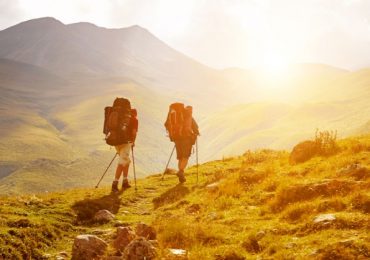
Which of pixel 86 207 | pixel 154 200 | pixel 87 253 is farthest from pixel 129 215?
pixel 87 253

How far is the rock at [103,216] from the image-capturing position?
1145 centimetres

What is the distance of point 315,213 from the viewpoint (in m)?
9.48

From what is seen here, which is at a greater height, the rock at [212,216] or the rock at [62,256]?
the rock at [212,216]

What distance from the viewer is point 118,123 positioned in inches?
634

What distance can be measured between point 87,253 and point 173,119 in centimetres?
1097

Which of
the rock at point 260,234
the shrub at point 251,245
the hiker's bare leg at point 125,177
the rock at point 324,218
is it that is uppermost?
the hiker's bare leg at point 125,177

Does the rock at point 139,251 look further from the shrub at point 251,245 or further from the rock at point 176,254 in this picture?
the shrub at point 251,245

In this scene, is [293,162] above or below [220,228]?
above

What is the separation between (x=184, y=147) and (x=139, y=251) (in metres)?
11.7

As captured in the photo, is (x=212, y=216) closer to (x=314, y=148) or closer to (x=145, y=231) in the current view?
(x=145, y=231)

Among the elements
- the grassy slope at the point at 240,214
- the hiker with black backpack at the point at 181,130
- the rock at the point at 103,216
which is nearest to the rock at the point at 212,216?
the grassy slope at the point at 240,214

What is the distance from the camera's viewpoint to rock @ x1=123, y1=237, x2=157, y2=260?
24.3 feet

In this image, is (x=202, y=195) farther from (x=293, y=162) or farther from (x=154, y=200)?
(x=293, y=162)

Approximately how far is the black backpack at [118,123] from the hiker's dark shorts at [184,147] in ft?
11.2
